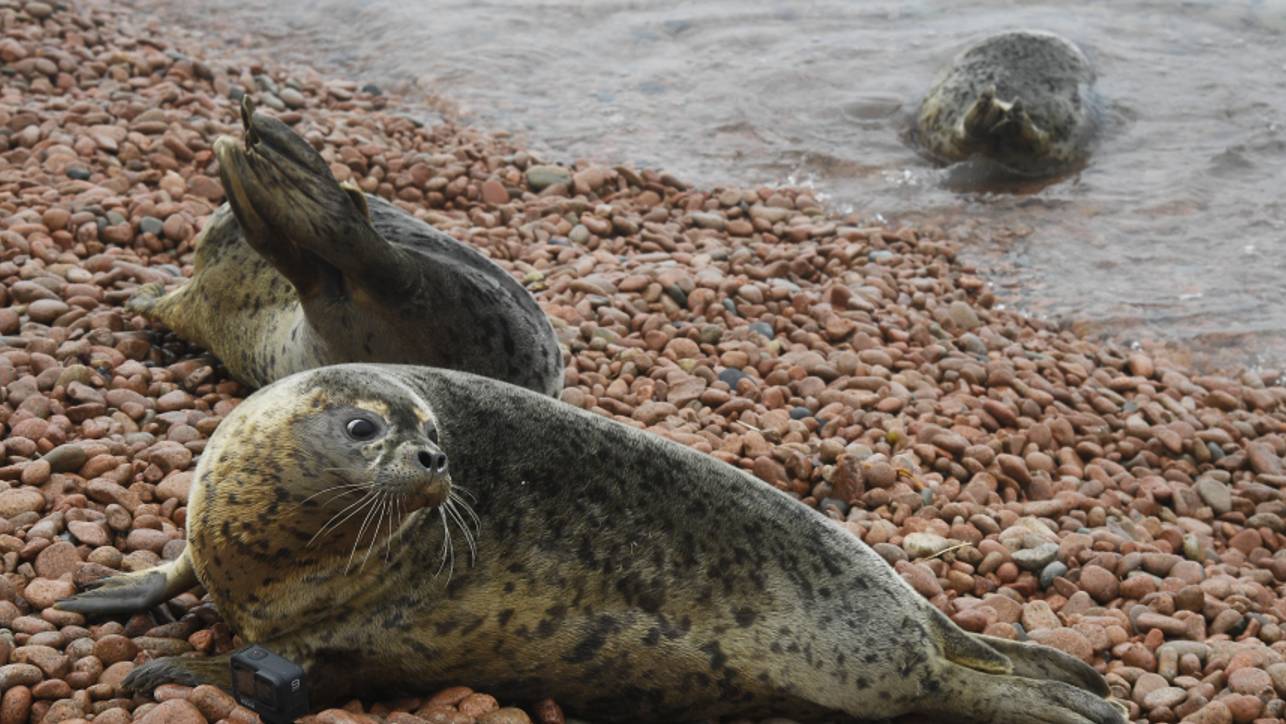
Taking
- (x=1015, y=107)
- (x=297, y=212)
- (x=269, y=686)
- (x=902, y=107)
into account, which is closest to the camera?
(x=269, y=686)

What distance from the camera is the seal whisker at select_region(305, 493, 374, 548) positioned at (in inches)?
120

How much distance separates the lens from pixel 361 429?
3.13 metres

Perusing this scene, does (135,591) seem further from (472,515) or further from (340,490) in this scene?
(472,515)

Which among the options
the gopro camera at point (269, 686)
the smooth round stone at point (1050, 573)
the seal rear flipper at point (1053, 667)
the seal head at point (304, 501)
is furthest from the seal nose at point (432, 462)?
the smooth round stone at point (1050, 573)

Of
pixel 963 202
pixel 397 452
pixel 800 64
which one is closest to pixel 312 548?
pixel 397 452

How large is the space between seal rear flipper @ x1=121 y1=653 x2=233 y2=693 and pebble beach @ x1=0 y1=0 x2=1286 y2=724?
0.05 metres

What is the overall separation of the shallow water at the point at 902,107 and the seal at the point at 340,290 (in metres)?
3.38

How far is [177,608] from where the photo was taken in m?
3.57

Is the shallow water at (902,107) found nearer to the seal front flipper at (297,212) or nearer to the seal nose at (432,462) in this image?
the seal front flipper at (297,212)

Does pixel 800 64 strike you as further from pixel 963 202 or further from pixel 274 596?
pixel 274 596

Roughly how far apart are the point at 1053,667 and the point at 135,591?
2322 mm

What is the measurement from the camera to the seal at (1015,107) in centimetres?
895

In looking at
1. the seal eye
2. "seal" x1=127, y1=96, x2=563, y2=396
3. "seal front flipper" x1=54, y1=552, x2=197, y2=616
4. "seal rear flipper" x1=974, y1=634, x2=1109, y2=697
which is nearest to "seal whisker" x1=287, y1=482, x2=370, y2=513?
the seal eye

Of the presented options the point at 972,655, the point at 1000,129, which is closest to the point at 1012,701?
the point at 972,655
